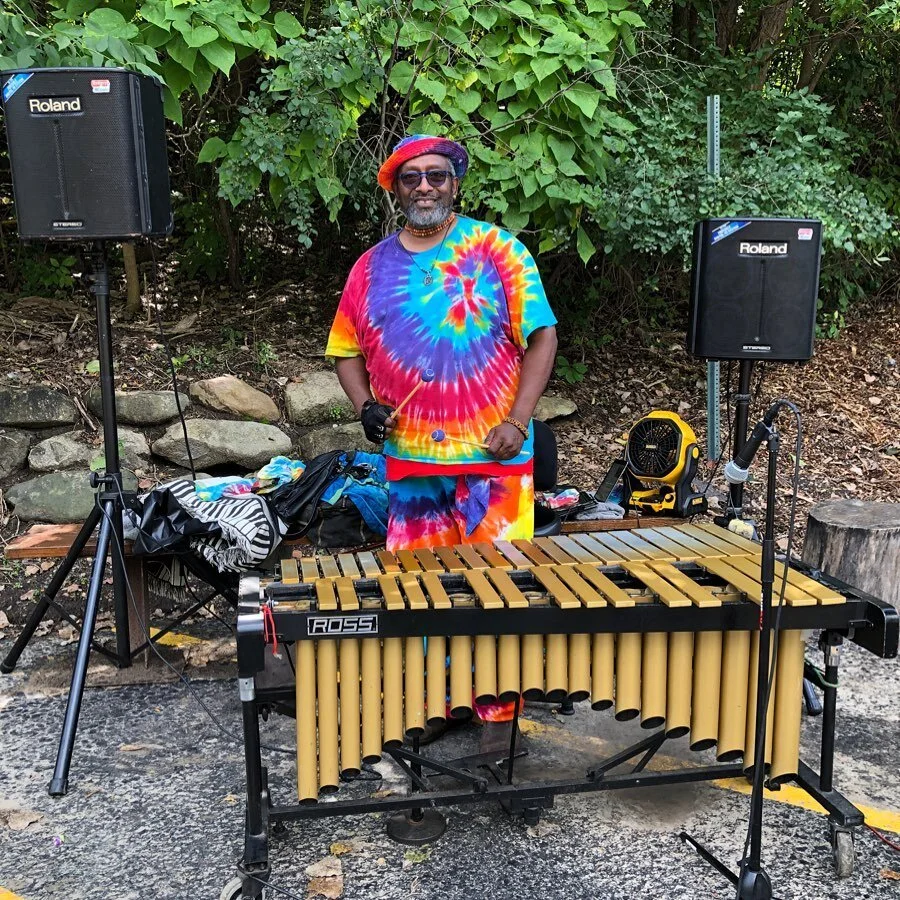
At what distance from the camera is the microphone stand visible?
86.7 inches

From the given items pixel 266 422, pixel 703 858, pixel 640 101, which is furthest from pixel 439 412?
pixel 640 101

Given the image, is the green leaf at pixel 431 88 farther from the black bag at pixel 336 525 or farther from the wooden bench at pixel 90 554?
the wooden bench at pixel 90 554

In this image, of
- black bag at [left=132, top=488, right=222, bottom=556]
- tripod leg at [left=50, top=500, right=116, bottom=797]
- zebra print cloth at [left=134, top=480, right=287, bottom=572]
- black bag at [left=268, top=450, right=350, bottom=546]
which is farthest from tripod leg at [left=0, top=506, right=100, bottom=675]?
black bag at [left=268, top=450, right=350, bottom=546]

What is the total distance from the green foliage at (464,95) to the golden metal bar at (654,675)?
2863 mm

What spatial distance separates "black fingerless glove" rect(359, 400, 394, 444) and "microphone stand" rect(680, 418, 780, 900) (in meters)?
1.37

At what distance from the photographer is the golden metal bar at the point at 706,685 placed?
8.53ft

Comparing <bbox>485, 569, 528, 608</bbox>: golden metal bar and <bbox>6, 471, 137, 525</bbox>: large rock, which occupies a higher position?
<bbox>485, 569, 528, 608</bbox>: golden metal bar

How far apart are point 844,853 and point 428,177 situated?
2.41 meters

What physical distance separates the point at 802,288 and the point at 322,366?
3216 millimetres

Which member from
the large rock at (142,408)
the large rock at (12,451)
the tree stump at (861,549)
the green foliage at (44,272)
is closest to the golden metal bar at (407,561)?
the tree stump at (861,549)

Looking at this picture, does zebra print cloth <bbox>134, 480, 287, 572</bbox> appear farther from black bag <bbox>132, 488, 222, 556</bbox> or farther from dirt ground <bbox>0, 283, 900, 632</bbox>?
dirt ground <bbox>0, 283, 900, 632</bbox>

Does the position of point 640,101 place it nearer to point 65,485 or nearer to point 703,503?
point 703,503

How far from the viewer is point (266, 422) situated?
577 centimetres

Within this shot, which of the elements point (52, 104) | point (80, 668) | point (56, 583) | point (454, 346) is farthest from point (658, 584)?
point (52, 104)
